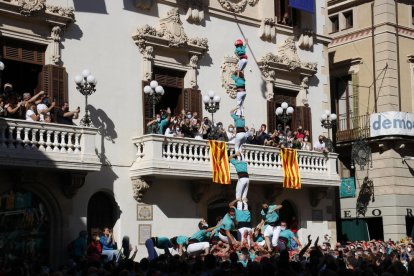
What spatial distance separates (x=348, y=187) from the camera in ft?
114

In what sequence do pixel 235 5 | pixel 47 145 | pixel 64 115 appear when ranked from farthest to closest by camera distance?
pixel 235 5
pixel 64 115
pixel 47 145

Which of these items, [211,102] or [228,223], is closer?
[228,223]

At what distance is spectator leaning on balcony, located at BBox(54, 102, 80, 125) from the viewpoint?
2334cm

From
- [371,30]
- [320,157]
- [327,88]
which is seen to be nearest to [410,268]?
[320,157]

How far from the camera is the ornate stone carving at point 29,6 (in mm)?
23219

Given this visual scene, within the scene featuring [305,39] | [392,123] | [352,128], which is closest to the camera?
[305,39]

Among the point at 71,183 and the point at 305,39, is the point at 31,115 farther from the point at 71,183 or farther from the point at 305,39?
the point at 305,39

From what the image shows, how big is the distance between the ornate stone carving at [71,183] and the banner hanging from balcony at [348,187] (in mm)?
14867

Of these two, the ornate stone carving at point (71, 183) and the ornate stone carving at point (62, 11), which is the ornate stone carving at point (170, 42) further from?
the ornate stone carving at point (71, 183)

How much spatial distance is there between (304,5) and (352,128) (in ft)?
23.6

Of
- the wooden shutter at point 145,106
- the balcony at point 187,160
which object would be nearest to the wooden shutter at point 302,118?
the balcony at point 187,160

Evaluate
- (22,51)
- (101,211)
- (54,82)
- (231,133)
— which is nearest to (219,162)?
(231,133)

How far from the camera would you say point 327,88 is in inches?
1281

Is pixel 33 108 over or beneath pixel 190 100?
beneath
